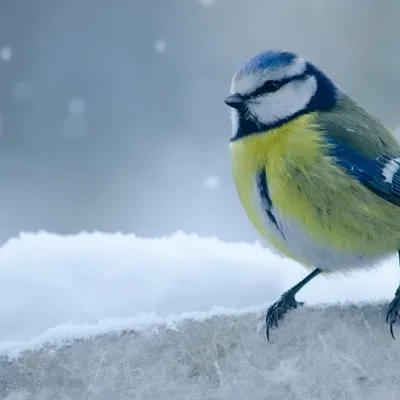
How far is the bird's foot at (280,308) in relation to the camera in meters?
1.21

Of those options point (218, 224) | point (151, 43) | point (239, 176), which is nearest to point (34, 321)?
point (239, 176)

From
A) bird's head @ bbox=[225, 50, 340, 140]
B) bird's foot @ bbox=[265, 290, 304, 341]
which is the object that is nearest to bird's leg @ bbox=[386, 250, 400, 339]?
bird's foot @ bbox=[265, 290, 304, 341]

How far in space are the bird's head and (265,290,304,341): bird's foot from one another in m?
0.25

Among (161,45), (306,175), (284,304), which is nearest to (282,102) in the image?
(306,175)

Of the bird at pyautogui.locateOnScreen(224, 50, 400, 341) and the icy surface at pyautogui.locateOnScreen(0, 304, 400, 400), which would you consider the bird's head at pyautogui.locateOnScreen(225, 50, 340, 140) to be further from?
the icy surface at pyautogui.locateOnScreen(0, 304, 400, 400)

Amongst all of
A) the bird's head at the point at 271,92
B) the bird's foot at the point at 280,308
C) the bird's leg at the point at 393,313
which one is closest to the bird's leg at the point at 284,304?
the bird's foot at the point at 280,308

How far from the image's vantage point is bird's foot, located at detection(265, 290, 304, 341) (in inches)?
47.7

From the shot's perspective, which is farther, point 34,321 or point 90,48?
point 90,48

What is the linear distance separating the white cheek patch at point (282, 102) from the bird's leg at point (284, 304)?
25 centimetres

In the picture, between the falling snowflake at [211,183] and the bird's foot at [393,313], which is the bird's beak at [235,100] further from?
the falling snowflake at [211,183]

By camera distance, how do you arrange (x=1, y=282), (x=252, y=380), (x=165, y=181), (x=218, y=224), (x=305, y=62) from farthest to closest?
(x=165, y=181) < (x=218, y=224) < (x=305, y=62) < (x=1, y=282) < (x=252, y=380)

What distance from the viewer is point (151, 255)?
137 centimetres

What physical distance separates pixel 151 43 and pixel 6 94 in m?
0.53

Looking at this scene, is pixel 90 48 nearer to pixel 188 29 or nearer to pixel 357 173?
pixel 188 29
